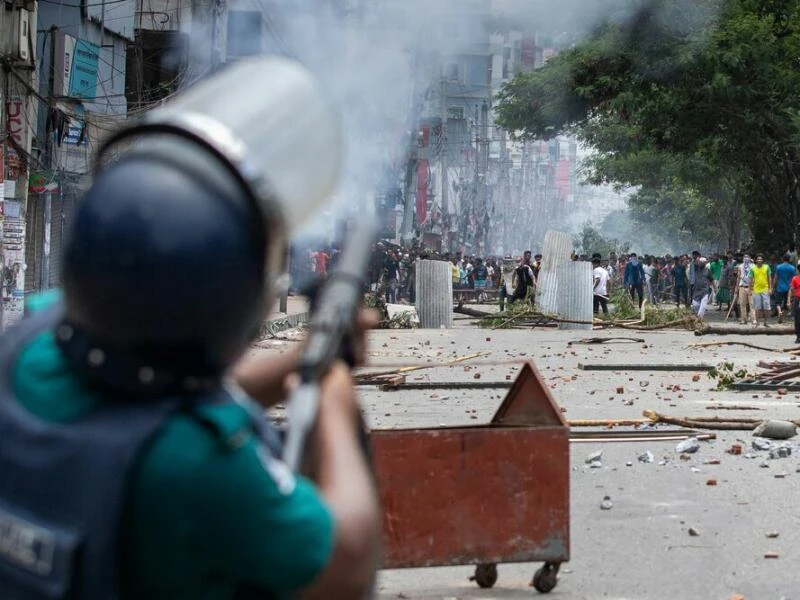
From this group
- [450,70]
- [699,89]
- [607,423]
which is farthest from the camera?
[450,70]

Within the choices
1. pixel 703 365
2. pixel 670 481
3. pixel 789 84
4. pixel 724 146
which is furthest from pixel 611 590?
pixel 724 146

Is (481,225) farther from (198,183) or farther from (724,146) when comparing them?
(198,183)

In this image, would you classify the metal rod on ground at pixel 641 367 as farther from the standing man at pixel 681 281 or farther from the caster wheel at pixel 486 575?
the standing man at pixel 681 281

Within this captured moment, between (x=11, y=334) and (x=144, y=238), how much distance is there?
0.33 meters

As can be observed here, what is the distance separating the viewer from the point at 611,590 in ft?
17.6

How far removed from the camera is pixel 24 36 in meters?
19.4

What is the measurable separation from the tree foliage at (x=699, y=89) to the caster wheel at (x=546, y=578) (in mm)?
23600

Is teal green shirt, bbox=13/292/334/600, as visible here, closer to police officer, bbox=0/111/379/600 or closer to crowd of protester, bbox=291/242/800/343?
police officer, bbox=0/111/379/600

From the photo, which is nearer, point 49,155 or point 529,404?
point 529,404

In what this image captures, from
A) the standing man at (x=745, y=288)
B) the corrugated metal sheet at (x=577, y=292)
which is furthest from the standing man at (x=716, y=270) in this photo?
the corrugated metal sheet at (x=577, y=292)

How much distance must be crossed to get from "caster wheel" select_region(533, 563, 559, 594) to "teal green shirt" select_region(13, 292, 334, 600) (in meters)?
4.04

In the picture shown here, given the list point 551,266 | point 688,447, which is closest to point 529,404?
point 688,447

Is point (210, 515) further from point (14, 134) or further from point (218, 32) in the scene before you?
point (218, 32)

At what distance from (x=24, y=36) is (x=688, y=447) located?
13.7 metres
